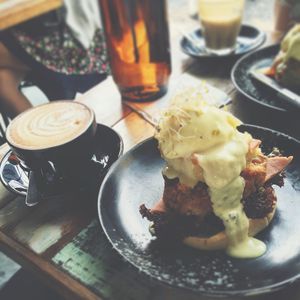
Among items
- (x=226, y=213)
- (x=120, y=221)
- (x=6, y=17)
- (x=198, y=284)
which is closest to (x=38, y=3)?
(x=6, y=17)

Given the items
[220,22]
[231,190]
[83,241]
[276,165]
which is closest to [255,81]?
[220,22]

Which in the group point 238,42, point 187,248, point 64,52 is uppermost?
point 187,248

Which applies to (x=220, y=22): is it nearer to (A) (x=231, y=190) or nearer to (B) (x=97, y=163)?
(B) (x=97, y=163)

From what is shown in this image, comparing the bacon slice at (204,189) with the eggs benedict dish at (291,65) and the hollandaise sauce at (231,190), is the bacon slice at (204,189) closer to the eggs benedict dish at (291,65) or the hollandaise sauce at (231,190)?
the hollandaise sauce at (231,190)

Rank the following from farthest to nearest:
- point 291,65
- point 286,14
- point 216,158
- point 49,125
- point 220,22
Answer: point 286,14 → point 220,22 → point 291,65 → point 49,125 → point 216,158

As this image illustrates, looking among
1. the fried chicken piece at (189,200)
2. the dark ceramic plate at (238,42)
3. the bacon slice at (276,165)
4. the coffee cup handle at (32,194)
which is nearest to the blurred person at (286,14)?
the dark ceramic plate at (238,42)
